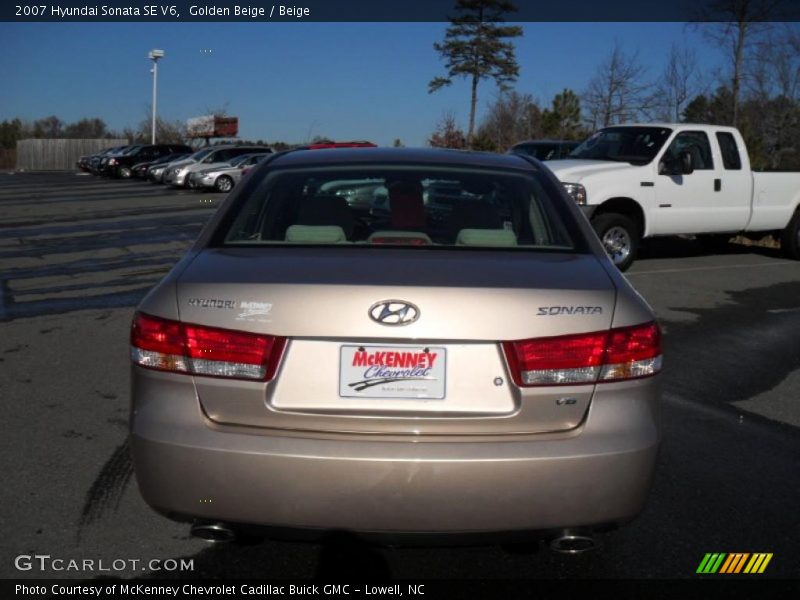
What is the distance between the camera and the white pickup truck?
11.4m

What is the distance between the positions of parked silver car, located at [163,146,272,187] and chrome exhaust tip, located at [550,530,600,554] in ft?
97.8

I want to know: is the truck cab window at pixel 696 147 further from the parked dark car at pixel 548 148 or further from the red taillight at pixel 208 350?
the red taillight at pixel 208 350

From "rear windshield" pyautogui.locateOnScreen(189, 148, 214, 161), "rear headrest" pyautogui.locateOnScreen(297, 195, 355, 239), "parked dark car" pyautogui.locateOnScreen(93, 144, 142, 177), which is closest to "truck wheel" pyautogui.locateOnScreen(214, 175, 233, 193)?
"rear windshield" pyautogui.locateOnScreen(189, 148, 214, 161)

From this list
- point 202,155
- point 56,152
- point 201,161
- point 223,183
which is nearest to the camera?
point 223,183

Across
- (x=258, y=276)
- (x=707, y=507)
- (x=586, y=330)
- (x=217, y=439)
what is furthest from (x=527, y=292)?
(x=707, y=507)

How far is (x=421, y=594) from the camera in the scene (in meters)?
3.23

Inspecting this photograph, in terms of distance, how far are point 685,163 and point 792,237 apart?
8.93 ft

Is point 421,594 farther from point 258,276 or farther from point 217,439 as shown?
point 258,276

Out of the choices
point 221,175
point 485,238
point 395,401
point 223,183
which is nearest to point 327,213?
point 485,238

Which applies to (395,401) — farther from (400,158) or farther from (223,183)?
(223,183)

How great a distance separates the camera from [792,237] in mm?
13266

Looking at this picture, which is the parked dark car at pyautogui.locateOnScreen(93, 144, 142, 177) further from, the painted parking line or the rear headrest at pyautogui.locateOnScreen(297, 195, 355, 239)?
the rear headrest at pyautogui.locateOnScreen(297, 195, 355, 239)

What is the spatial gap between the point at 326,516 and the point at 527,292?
0.94 metres

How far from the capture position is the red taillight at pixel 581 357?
2748 mm
